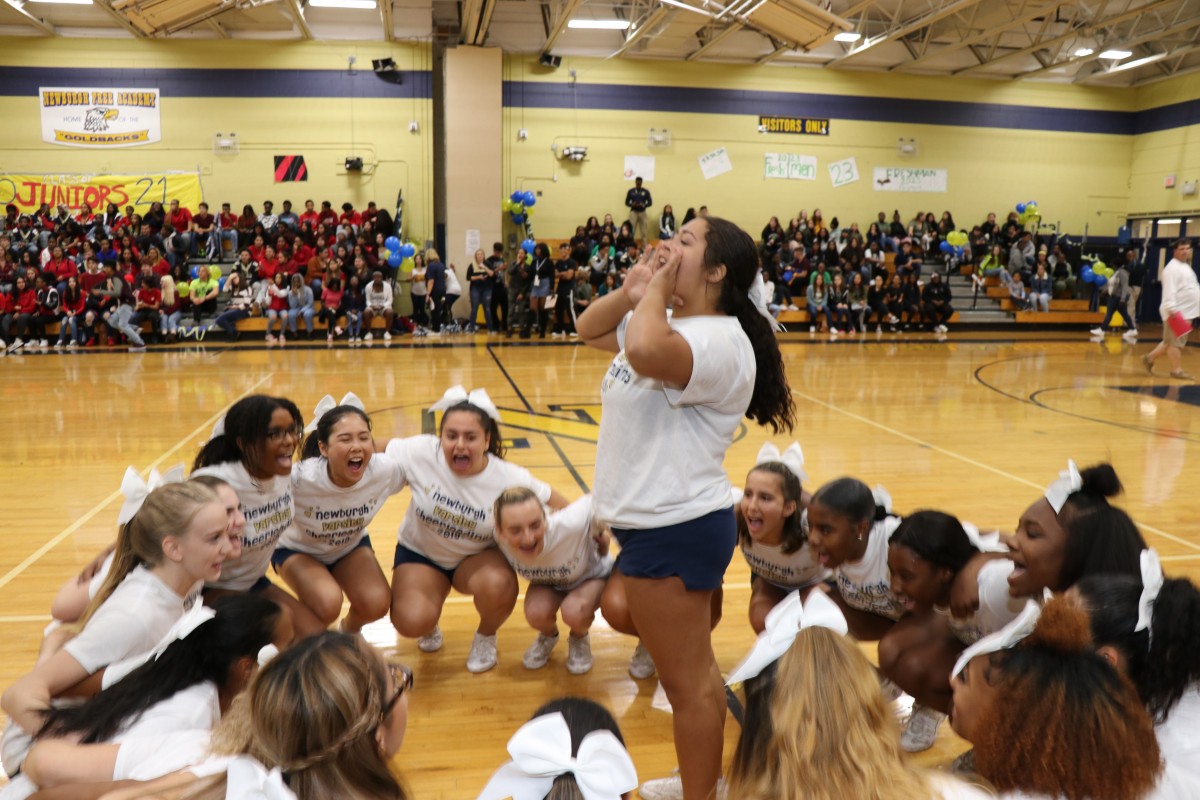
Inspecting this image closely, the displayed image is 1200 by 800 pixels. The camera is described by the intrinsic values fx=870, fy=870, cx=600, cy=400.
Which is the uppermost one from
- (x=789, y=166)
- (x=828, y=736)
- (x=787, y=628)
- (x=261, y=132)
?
(x=261, y=132)

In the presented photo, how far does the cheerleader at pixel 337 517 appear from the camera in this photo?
303 centimetres

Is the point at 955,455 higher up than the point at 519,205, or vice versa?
the point at 519,205

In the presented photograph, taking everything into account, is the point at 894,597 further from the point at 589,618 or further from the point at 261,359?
the point at 261,359

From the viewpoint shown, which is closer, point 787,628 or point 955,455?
point 787,628

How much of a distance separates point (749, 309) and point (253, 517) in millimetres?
1790

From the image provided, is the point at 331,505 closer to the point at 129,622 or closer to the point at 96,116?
the point at 129,622

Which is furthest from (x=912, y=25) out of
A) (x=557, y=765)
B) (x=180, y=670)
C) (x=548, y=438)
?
(x=557, y=765)

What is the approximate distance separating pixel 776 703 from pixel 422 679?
201cm

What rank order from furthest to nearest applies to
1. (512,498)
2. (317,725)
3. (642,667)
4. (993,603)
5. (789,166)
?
(789,166), (642,667), (512,498), (993,603), (317,725)

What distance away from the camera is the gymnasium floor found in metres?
2.94

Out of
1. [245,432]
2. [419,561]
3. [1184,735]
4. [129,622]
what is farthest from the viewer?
[419,561]

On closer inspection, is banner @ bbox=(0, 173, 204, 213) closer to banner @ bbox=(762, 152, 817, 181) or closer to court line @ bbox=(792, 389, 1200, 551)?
banner @ bbox=(762, 152, 817, 181)

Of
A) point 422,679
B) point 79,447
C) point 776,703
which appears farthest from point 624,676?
point 79,447

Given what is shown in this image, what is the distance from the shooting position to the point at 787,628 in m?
1.36
